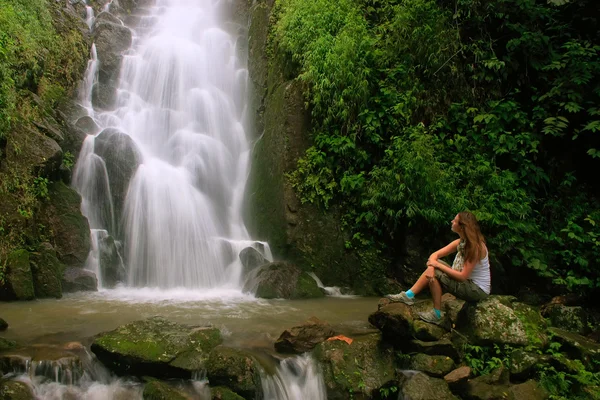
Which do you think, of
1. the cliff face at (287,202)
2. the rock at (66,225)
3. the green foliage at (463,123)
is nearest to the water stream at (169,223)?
the rock at (66,225)

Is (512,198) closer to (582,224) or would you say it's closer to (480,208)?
(480,208)

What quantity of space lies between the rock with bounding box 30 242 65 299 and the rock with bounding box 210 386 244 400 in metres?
4.18

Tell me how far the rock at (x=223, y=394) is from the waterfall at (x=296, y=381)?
1.21 ft

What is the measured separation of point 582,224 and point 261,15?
9.51 meters

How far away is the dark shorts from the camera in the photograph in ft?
16.9

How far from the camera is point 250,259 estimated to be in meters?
8.34

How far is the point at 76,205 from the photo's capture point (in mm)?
8109

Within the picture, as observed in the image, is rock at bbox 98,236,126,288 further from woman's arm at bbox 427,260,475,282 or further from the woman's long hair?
the woman's long hair

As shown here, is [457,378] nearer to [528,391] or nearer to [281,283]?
[528,391]

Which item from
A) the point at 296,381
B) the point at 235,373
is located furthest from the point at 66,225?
the point at 296,381

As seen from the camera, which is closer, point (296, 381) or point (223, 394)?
point (223, 394)

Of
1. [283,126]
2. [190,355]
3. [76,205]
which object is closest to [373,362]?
[190,355]

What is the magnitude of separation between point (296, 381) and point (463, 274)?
7.73 feet

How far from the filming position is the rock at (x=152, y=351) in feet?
14.4
